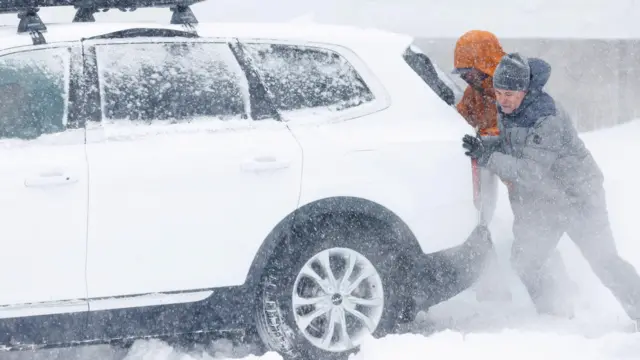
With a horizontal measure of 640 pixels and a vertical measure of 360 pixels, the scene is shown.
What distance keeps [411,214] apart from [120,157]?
141 cm

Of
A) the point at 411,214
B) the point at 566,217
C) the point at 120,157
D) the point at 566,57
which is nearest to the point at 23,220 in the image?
the point at 120,157

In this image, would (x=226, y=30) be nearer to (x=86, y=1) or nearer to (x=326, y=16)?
(x=86, y=1)

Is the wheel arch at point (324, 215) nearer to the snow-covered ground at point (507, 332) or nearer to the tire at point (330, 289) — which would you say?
the tire at point (330, 289)

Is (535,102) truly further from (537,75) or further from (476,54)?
(476,54)

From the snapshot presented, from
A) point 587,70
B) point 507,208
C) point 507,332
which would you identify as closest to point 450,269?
point 507,332

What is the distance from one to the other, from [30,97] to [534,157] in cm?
256

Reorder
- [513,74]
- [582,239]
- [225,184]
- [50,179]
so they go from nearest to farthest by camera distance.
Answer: [50,179], [225,184], [513,74], [582,239]

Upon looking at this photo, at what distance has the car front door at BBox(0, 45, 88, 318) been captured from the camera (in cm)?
430

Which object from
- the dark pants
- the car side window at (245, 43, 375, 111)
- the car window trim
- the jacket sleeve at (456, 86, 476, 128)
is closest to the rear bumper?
the dark pants

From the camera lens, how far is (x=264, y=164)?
4594 mm

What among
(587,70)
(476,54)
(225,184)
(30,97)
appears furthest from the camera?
(587,70)

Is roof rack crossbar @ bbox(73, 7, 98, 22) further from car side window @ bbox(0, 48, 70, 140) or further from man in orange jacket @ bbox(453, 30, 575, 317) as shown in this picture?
man in orange jacket @ bbox(453, 30, 575, 317)

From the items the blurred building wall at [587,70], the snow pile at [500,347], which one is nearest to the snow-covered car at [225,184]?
the snow pile at [500,347]

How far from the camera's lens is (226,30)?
4.91 metres
